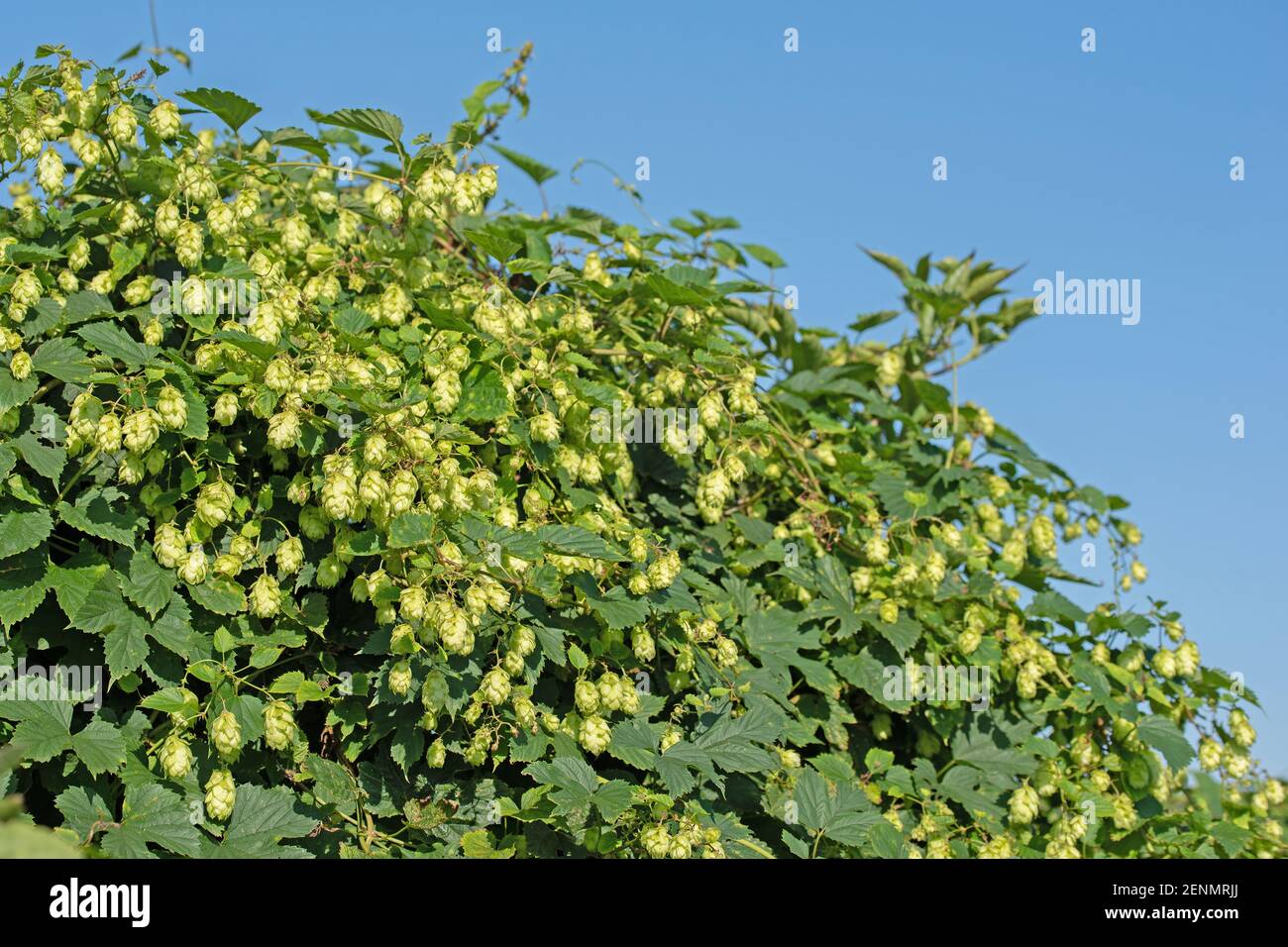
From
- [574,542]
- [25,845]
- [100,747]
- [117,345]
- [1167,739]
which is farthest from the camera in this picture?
[1167,739]

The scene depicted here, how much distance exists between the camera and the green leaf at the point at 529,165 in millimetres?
4941

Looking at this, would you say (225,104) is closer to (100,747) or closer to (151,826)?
(100,747)

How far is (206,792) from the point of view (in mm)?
3213

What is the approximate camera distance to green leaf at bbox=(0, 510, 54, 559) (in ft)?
10.4

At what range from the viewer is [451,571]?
3.21 meters

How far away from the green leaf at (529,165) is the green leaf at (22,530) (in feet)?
7.87

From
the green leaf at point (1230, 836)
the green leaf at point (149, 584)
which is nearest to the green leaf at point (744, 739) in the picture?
the green leaf at point (149, 584)

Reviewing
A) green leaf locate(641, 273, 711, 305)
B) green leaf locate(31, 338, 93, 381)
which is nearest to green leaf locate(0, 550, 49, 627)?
green leaf locate(31, 338, 93, 381)

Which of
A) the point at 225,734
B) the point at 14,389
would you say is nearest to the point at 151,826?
the point at 225,734

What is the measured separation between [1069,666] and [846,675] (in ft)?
3.48

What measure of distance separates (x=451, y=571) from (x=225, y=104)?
5.45 feet

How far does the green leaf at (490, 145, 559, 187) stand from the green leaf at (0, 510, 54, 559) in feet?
7.87
